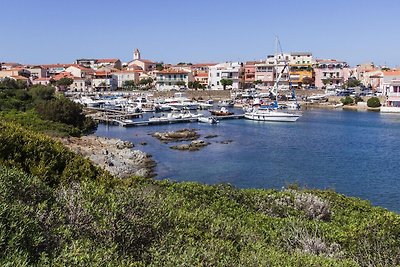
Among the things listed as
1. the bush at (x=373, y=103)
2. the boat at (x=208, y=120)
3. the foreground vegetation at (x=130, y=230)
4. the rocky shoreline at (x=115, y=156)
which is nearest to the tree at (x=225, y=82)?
the bush at (x=373, y=103)

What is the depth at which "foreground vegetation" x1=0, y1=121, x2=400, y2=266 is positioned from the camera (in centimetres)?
430

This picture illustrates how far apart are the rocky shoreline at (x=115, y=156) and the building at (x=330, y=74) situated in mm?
54394

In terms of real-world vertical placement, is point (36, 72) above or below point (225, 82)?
above

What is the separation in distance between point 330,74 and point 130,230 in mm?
80274

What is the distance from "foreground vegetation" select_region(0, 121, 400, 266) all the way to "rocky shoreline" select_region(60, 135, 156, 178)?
12.0 meters

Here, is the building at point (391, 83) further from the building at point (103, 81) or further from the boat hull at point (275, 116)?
the building at point (103, 81)

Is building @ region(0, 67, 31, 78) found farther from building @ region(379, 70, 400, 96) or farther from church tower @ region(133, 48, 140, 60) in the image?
building @ region(379, 70, 400, 96)

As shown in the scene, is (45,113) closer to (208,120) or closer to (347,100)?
(208,120)

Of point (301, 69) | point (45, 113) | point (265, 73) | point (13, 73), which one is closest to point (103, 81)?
point (13, 73)

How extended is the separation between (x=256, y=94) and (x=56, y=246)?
6487 centimetres

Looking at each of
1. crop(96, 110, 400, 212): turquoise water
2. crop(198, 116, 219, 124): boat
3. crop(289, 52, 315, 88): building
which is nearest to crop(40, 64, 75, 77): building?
crop(289, 52, 315, 88): building

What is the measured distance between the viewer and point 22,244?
13.5 ft

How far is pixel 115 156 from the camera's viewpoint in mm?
24938

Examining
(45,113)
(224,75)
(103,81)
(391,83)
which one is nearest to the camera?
(45,113)
